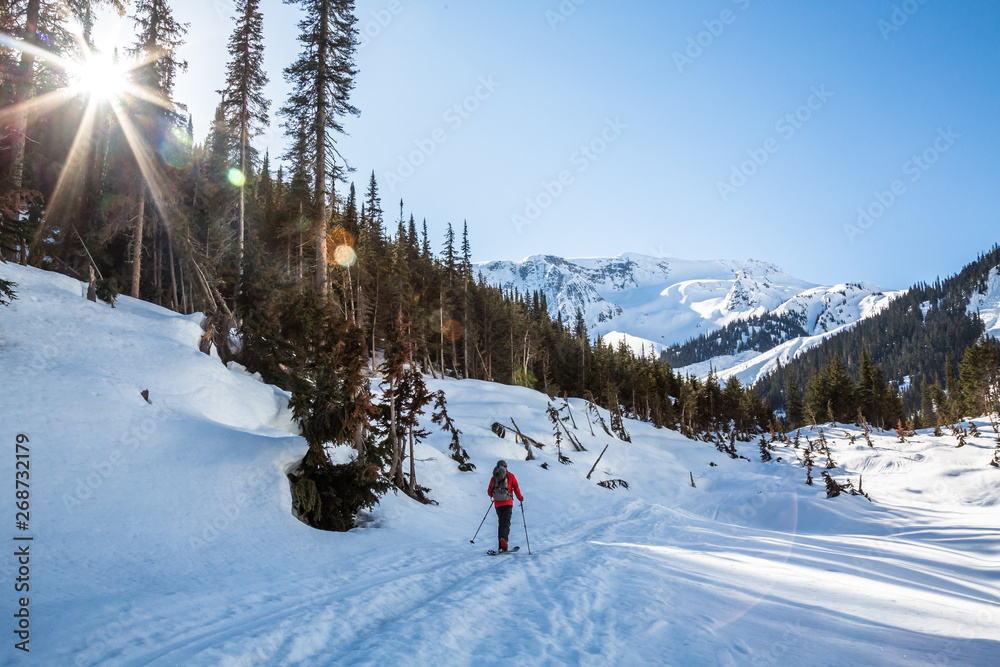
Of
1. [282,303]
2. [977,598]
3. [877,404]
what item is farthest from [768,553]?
[877,404]

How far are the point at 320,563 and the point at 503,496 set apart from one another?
3.96m

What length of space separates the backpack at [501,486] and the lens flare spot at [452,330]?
1557 inches

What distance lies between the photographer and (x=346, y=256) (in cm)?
4022

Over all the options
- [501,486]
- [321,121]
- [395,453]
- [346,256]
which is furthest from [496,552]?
[346,256]

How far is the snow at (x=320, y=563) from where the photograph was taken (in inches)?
191

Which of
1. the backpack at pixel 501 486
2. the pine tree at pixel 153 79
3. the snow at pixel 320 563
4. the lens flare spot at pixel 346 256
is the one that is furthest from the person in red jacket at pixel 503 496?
the lens flare spot at pixel 346 256

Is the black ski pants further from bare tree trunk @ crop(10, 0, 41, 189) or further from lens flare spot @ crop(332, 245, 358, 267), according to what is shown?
lens flare spot @ crop(332, 245, 358, 267)

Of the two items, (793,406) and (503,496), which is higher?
(793,406)

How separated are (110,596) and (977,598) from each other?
13.5 metres

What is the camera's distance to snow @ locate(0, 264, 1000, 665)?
→ 4852 mm

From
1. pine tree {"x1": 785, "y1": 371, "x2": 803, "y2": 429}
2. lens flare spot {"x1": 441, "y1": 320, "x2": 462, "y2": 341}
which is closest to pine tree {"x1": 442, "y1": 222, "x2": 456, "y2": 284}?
lens flare spot {"x1": 441, "y1": 320, "x2": 462, "y2": 341}

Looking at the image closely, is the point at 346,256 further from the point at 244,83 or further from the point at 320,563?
the point at 320,563

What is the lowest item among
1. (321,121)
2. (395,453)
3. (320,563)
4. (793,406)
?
(320,563)

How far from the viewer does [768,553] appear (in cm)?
1112
